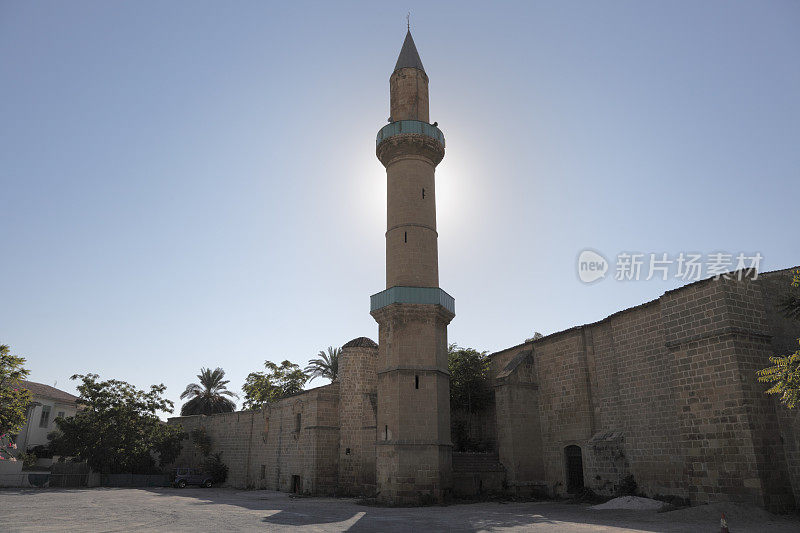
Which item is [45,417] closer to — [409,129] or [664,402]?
[409,129]

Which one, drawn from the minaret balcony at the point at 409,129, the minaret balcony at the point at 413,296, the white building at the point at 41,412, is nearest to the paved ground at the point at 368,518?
the minaret balcony at the point at 413,296

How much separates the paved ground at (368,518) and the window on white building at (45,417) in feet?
87.4

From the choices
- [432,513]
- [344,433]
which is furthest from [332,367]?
[432,513]

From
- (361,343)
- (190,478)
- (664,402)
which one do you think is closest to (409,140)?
(361,343)

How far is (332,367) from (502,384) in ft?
77.0

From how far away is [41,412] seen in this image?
42.1m

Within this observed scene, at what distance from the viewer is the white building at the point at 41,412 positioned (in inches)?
1590

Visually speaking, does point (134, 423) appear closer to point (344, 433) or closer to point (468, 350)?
point (344, 433)

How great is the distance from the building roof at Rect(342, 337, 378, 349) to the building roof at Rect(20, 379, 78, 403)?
2981 cm

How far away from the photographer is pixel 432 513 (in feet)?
55.3

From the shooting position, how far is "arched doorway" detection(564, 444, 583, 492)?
20.7 meters

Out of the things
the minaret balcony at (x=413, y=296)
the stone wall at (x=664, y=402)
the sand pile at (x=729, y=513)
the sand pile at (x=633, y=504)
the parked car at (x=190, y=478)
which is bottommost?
the parked car at (x=190, y=478)

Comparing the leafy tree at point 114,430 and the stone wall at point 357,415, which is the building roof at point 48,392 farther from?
the stone wall at point 357,415

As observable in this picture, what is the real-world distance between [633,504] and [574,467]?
4.85 meters
